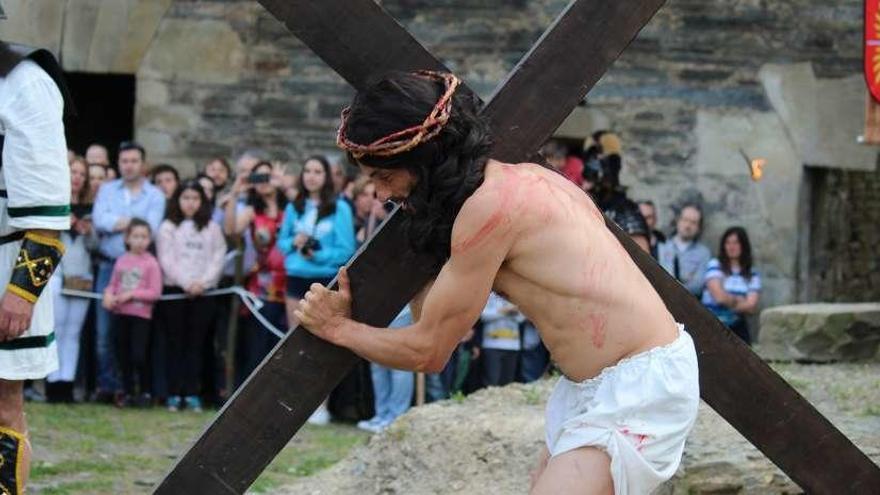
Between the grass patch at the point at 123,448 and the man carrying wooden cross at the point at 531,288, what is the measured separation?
3.44 meters

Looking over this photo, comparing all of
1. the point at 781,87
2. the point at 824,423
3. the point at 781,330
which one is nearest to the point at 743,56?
the point at 781,87

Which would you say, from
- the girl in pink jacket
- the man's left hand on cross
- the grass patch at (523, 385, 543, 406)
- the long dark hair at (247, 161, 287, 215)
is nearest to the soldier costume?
the man's left hand on cross

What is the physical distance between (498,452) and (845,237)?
10107mm

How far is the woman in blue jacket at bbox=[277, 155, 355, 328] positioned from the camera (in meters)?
11.8

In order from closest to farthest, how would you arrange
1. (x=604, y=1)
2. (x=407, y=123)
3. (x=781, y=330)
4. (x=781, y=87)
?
(x=407, y=123)
(x=604, y=1)
(x=781, y=330)
(x=781, y=87)

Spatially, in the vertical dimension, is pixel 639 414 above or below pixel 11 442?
above

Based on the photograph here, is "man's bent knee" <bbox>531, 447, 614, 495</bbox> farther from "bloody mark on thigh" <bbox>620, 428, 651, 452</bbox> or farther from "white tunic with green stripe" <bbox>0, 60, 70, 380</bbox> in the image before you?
"white tunic with green stripe" <bbox>0, 60, 70, 380</bbox>

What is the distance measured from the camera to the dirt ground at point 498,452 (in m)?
6.38

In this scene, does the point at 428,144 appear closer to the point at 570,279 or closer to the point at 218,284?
the point at 570,279

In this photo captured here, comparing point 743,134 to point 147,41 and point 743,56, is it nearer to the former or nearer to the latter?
point 743,56

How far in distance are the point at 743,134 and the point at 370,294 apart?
1037 centimetres

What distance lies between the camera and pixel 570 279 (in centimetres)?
459

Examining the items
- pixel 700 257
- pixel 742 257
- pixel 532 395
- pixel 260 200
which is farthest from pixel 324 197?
pixel 532 395

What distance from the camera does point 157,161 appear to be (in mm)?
15055
